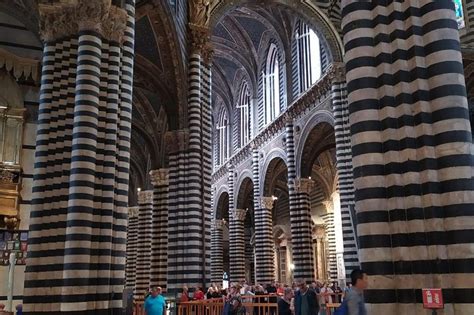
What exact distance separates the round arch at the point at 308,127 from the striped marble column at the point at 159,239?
6958mm

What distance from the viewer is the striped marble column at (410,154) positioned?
264 inches

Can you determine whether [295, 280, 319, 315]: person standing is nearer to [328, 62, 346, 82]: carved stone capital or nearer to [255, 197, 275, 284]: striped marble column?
[328, 62, 346, 82]: carved stone capital

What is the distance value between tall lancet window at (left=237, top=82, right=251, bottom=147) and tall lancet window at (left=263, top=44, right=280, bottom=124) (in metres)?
3.03

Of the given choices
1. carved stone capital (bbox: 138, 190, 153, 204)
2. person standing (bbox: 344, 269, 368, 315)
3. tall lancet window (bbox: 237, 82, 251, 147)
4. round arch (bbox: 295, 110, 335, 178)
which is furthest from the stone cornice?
person standing (bbox: 344, 269, 368, 315)

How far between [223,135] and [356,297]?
112 ft

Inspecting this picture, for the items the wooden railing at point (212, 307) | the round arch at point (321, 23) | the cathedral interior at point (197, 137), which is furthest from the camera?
the round arch at point (321, 23)

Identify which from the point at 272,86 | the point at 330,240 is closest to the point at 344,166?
the point at 272,86

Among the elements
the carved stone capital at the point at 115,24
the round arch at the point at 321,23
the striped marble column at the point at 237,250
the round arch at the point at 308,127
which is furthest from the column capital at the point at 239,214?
the carved stone capital at the point at 115,24

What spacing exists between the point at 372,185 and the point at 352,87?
1.60 m

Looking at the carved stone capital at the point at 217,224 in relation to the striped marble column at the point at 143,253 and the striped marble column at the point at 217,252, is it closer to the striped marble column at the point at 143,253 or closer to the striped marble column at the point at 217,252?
the striped marble column at the point at 217,252

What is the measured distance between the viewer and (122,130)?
12156 millimetres

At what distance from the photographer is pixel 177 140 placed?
20.3 m

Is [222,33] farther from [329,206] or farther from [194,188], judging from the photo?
[194,188]

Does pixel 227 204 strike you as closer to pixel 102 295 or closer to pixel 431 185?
pixel 102 295
